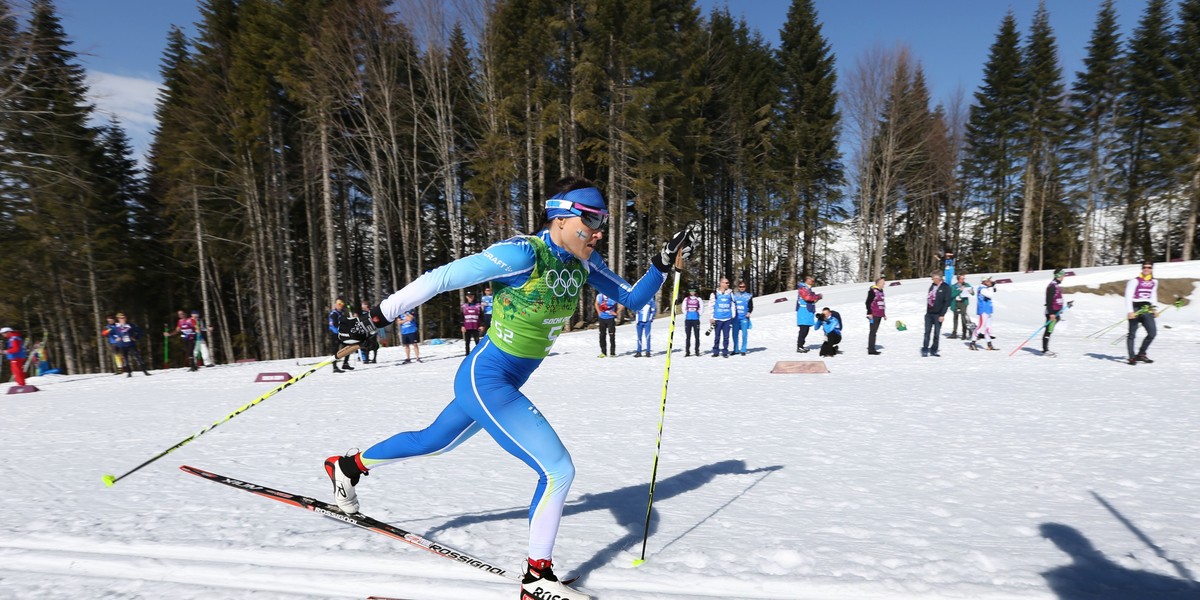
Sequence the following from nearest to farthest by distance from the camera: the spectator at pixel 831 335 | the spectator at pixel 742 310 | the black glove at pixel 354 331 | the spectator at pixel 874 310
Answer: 1. the black glove at pixel 354 331
2. the spectator at pixel 874 310
3. the spectator at pixel 831 335
4. the spectator at pixel 742 310

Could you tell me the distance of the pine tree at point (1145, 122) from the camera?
32.3 meters

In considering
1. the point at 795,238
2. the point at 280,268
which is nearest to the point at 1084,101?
the point at 795,238

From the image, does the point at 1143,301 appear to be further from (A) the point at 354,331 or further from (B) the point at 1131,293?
(A) the point at 354,331

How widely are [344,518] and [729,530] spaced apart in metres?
2.53

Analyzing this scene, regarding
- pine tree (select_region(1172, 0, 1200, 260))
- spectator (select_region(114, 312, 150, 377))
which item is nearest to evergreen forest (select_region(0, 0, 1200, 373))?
pine tree (select_region(1172, 0, 1200, 260))

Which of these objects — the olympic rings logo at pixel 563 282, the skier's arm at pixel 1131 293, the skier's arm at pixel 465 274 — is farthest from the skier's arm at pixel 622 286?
the skier's arm at pixel 1131 293

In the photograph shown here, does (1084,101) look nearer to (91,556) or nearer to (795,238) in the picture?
(795,238)

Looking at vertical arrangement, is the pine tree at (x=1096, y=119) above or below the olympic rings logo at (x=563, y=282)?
above

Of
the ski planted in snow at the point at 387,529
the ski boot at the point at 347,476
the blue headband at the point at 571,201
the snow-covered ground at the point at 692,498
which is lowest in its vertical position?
the snow-covered ground at the point at 692,498

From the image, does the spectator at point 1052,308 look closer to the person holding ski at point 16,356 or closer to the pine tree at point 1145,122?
the person holding ski at point 16,356

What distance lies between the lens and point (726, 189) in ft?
118

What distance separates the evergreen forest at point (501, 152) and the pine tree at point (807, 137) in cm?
13

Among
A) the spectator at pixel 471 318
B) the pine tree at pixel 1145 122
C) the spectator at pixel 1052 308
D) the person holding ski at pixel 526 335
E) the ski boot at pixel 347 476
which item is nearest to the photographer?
the person holding ski at pixel 526 335

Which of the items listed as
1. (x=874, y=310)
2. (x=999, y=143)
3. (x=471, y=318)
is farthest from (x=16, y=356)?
(x=999, y=143)
